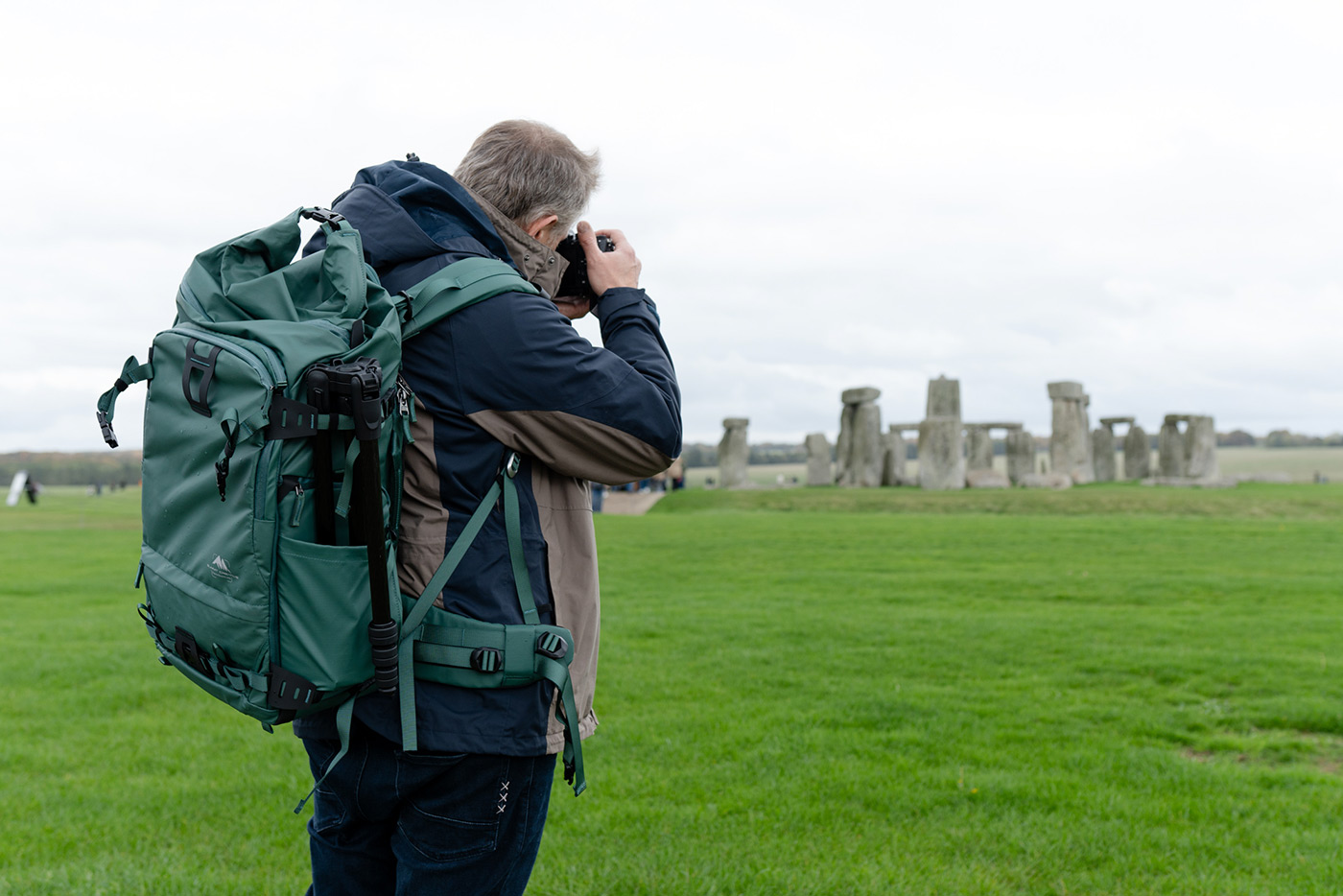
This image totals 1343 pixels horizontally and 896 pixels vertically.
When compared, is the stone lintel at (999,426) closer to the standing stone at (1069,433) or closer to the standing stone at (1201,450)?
the standing stone at (1069,433)

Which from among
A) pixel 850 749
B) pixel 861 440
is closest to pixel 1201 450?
pixel 861 440

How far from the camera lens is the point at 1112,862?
4195 millimetres

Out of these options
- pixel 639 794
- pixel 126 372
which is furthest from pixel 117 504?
pixel 126 372

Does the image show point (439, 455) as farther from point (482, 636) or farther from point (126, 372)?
point (126, 372)

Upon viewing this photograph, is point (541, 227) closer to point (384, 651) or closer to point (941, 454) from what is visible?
point (384, 651)

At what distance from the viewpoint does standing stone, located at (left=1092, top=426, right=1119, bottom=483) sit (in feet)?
117

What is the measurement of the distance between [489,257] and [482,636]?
807 mm

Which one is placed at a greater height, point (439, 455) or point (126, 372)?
point (126, 372)

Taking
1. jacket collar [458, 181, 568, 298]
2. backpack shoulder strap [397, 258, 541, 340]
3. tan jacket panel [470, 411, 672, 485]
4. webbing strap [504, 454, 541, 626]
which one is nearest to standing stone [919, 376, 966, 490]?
jacket collar [458, 181, 568, 298]

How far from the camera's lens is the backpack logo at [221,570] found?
6.34 feet

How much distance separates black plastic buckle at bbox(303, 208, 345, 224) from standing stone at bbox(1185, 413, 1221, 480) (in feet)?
111

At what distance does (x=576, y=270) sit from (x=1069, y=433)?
3351 centimetres

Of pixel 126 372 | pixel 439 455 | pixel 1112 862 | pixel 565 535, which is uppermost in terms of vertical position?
pixel 126 372

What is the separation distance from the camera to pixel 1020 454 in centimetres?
3312
